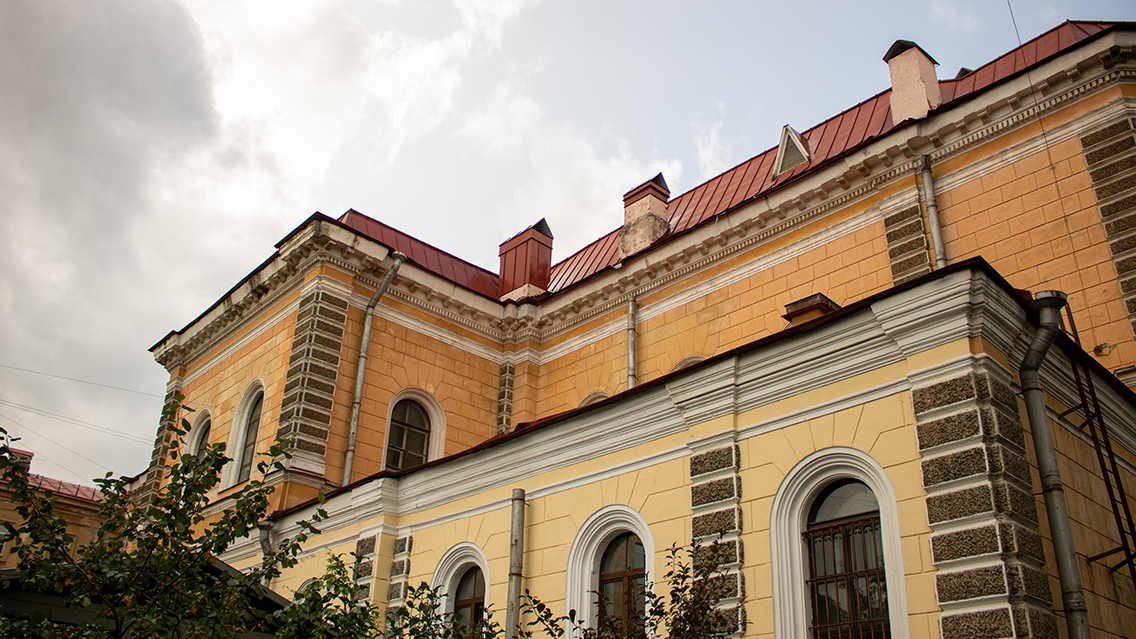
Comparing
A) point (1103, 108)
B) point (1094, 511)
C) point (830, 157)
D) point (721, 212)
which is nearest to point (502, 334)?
point (721, 212)

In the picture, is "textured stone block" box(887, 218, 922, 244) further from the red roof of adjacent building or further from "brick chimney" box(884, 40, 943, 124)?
"brick chimney" box(884, 40, 943, 124)

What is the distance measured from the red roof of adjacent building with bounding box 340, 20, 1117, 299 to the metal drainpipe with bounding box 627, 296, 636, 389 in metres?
1.60

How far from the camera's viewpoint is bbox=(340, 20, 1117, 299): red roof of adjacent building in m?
15.7

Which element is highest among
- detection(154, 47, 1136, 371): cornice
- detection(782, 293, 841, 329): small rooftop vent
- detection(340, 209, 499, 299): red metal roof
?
detection(340, 209, 499, 299): red metal roof

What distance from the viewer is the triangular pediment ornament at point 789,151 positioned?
60.5ft

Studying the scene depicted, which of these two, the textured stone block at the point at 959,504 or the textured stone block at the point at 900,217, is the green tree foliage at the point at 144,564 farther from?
the textured stone block at the point at 900,217

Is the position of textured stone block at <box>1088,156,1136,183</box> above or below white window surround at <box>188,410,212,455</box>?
above

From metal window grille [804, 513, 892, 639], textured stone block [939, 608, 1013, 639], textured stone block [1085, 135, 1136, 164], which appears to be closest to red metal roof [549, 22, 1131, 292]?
textured stone block [1085, 135, 1136, 164]

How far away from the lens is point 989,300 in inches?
322

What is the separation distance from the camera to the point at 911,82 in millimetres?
16531

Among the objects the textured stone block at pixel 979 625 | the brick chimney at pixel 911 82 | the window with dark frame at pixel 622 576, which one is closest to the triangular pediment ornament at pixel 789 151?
the brick chimney at pixel 911 82

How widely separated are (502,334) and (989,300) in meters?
14.8

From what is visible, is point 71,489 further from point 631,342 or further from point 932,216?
point 932,216

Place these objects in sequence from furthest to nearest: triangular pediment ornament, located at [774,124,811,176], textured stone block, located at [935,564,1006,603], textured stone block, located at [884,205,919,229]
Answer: triangular pediment ornament, located at [774,124,811,176], textured stone block, located at [884,205,919,229], textured stone block, located at [935,564,1006,603]
